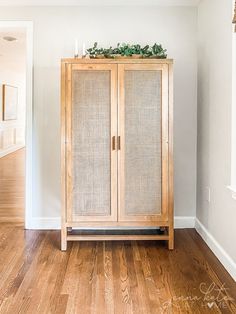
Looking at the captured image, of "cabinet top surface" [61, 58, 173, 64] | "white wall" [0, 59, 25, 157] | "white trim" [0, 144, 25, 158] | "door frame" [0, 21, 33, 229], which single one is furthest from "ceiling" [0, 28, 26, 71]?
"white trim" [0, 144, 25, 158]

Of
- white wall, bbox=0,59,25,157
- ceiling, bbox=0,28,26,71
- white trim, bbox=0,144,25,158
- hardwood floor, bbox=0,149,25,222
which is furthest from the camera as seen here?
white trim, bbox=0,144,25,158

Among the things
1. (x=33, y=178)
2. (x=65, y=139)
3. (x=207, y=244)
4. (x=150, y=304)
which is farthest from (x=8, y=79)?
(x=150, y=304)

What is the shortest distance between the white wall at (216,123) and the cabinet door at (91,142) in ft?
2.94

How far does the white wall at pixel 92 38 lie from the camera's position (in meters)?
3.96

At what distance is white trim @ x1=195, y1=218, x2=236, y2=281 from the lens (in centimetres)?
278

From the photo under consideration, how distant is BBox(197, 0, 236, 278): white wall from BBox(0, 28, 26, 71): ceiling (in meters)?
1.98

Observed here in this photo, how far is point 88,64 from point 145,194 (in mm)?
1289

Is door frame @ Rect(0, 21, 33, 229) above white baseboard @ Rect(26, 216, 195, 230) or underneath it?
above

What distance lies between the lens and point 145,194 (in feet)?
11.1

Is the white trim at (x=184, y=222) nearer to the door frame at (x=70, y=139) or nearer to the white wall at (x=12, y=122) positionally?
the door frame at (x=70, y=139)

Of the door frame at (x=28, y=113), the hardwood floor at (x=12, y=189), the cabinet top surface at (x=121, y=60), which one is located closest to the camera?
the cabinet top surface at (x=121, y=60)

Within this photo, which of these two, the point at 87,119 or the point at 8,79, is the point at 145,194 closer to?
the point at 87,119

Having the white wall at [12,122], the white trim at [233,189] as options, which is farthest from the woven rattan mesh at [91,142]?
the white wall at [12,122]

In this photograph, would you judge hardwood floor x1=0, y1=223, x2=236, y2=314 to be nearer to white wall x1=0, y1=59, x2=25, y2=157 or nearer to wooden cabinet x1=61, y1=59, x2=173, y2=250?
wooden cabinet x1=61, y1=59, x2=173, y2=250
